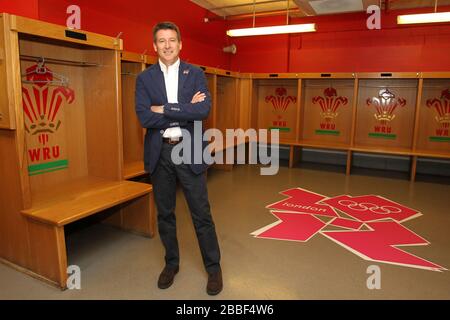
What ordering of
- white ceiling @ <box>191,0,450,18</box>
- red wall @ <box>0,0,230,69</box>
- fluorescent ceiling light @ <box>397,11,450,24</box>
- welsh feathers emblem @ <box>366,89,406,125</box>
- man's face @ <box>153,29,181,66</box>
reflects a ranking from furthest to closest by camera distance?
welsh feathers emblem @ <box>366,89,406,125</box>, white ceiling @ <box>191,0,450,18</box>, fluorescent ceiling light @ <box>397,11,450,24</box>, red wall @ <box>0,0,230,69</box>, man's face @ <box>153,29,181,66</box>

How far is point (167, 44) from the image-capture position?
2.04 metres

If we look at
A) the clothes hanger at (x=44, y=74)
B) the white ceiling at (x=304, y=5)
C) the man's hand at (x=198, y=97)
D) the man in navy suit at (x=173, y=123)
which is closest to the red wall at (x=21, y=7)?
the clothes hanger at (x=44, y=74)

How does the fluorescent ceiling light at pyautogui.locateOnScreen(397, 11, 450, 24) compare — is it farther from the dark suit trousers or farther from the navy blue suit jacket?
the dark suit trousers

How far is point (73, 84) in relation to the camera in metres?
3.09

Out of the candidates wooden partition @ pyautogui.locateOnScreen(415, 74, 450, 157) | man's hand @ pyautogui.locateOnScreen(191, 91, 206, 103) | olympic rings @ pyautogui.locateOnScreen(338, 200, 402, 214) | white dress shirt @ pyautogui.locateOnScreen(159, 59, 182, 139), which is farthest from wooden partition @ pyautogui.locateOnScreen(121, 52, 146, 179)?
wooden partition @ pyautogui.locateOnScreen(415, 74, 450, 157)

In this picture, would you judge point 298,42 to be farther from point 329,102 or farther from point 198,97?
point 198,97

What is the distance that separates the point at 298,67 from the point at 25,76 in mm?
5202

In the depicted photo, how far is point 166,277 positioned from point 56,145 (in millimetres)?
1613

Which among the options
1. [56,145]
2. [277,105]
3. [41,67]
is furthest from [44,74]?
[277,105]

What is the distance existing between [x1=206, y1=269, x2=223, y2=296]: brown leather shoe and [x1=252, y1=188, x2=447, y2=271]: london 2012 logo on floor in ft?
3.15

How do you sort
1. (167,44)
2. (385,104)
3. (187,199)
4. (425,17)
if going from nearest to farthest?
(167,44) → (187,199) → (425,17) → (385,104)

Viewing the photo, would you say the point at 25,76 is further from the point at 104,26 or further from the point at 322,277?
the point at 322,277

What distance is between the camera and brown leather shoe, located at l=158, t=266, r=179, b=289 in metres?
2.25
